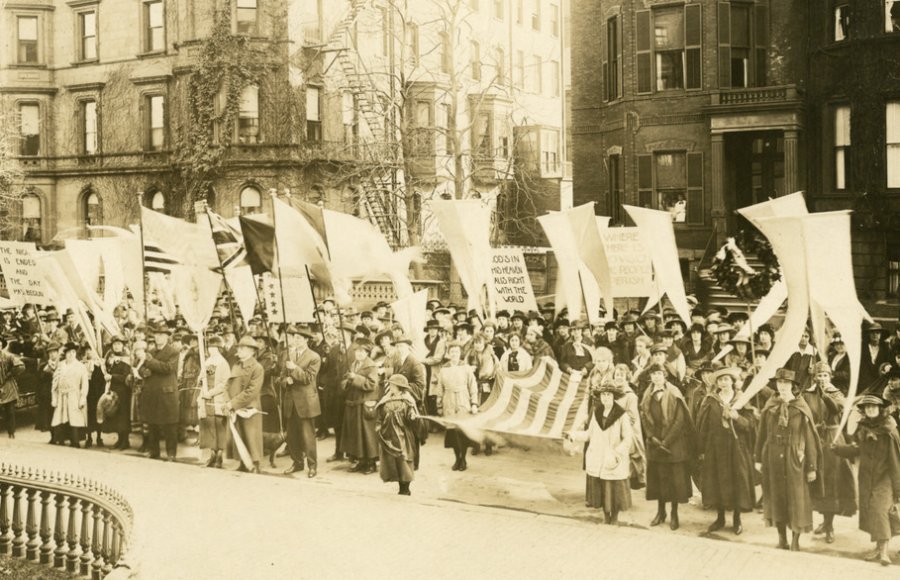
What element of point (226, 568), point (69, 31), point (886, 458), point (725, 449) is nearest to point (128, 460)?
point (226, 568)

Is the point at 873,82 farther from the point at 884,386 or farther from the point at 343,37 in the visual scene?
the point at 343,37

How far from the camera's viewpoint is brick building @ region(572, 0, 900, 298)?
81.3 feet

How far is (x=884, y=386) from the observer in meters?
11.8

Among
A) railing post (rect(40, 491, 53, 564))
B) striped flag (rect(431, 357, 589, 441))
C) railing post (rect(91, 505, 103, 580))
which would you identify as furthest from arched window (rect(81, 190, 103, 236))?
railing post (rect(91, 505, 103, 580))

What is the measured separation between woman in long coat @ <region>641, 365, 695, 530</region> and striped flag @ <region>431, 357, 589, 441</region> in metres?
1.02

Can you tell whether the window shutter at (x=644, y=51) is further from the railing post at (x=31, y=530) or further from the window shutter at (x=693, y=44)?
the railing post at (x=31, y=530)

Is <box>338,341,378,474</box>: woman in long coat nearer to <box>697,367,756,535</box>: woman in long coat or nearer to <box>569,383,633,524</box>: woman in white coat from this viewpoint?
<box>569,383,633,524</box>: woman in white coat

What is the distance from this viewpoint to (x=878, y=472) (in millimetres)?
10008

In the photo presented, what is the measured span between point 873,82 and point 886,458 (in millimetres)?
17549

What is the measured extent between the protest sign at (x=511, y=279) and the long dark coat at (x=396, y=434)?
4.52 m

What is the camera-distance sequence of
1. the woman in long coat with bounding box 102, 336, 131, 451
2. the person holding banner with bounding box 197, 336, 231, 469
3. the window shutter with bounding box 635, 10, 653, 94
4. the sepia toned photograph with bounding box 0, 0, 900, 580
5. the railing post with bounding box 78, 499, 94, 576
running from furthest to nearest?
the window shutter with bounding box 635, 10, 653, 94
the woman in long coat with bounding box 102, 336, 131, 451
the person holding banner with bounding box 197, 336, 231, 469
the railing post with bounding box 78, 499, 94, 576
the sepia toned photograph with bounding box 0, 0, 900, 580

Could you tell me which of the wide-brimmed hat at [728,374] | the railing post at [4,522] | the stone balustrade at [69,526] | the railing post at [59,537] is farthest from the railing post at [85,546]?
the wide-brimmed hat at [728,374]

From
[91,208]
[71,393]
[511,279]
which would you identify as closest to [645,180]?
[511,279]

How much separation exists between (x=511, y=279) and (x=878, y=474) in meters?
8.19
